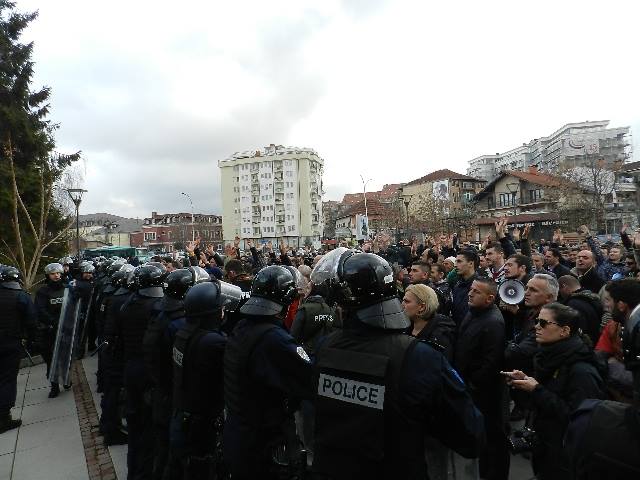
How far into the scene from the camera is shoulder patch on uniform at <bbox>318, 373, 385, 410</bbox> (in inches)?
79.0

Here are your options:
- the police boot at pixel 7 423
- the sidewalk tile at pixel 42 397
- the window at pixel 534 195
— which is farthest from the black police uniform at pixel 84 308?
the window at pixel 534 195

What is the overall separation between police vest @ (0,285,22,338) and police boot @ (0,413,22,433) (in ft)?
3.68

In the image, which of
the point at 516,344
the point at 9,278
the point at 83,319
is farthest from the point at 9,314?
the point at 516,344

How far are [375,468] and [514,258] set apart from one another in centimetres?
457

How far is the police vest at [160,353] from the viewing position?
401cm

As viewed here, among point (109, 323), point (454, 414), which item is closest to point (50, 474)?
point (109, 323)

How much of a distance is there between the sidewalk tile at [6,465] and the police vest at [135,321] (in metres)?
1.86

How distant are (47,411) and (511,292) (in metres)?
6.97

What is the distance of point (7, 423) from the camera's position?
6258 millimetres

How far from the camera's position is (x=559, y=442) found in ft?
10.1

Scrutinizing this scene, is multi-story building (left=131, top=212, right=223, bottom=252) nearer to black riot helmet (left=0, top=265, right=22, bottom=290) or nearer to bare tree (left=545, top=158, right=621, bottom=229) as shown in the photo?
bare tree (left=545, top=158, right=621, bottom=229)

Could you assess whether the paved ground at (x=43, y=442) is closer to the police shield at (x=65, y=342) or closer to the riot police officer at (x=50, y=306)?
the police shield at (x=65, y=342)

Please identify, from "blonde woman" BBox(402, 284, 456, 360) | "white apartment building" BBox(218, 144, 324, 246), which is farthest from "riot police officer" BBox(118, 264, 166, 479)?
"white apartment building" BBox(218, 144, 324, 246)

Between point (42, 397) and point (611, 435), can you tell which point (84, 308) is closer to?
point (42, 397)
